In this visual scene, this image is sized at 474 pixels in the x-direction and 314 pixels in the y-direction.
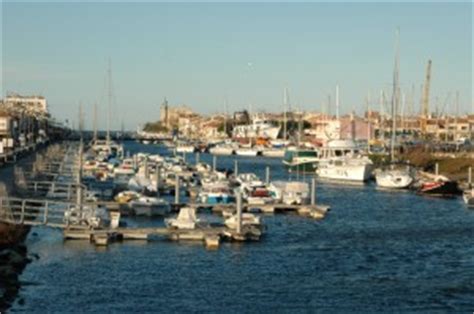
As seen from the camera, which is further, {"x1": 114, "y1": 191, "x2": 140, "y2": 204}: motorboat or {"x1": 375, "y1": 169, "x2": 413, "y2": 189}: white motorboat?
{"x1": 375, "y1": 169, "x2": 413, "y2": 189}: white motorboat

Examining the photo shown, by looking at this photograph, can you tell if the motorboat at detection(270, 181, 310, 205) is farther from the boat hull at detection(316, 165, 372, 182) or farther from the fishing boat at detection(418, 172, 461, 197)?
the boat hull at detection(316, 165, 372, 182)

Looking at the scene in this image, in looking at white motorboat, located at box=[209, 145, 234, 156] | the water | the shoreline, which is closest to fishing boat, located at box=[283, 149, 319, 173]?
the water

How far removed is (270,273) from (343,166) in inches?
1522

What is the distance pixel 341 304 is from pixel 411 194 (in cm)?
3157

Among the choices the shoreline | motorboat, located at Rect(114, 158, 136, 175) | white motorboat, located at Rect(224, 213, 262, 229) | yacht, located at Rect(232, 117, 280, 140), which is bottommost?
the shoreline

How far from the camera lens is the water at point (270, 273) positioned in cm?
1980

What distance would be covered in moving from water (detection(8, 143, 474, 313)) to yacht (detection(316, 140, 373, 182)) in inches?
1037

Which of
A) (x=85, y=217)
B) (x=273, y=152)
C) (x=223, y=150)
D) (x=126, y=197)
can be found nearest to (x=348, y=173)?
(x=126, y=197)

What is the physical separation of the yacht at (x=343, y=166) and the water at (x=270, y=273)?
86.5 feet

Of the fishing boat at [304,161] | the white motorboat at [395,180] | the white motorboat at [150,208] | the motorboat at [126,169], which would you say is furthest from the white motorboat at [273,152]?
the white motorboat at [150,208]

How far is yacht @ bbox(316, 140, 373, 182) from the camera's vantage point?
6001cm

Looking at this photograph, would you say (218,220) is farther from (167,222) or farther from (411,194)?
(411,194)

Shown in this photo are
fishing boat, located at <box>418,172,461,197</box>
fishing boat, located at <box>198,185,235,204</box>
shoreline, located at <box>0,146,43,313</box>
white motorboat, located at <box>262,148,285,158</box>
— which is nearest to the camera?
shoreline, located at <box>0,146,43,313</box>

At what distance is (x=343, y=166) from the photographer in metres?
61.5
